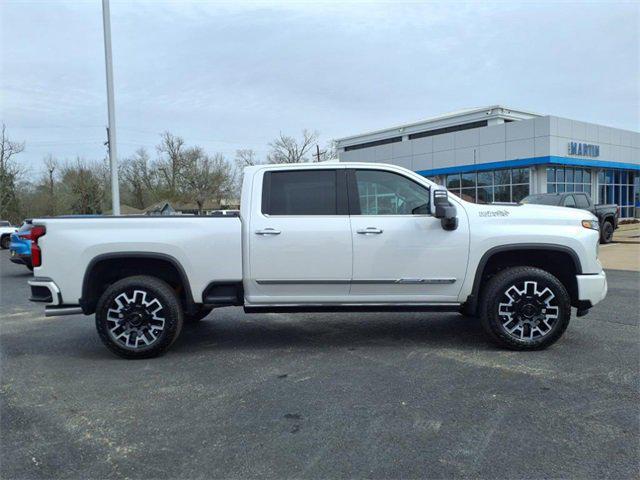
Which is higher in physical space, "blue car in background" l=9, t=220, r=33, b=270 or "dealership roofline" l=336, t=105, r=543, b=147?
"dealership roofline" l=336, t=105, r=543, b=147

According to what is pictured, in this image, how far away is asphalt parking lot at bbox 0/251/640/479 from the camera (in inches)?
120

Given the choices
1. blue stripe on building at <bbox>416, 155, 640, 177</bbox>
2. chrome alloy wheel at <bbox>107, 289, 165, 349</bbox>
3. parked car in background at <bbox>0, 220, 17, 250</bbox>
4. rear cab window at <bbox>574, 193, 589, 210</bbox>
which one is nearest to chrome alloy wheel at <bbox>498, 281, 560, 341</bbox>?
chrome alloy wheel at <bbox>107, 289, 165, 349</bbox>

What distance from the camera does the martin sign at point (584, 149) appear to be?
83.5 ft

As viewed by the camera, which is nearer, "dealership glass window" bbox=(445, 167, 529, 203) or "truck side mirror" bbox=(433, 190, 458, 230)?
"truck side mirror" bbox=(433, 190, 458, 230)

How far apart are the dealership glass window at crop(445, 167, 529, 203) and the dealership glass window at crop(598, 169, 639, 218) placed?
6.05m

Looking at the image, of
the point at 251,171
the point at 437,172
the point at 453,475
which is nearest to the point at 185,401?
the point at 453,475

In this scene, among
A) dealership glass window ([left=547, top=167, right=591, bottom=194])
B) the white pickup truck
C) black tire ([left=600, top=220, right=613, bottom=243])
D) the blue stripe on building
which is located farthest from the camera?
dealership glass window ([left=547, top=167, right=591, bottom=194])

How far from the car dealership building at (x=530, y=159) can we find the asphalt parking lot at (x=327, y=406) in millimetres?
21080

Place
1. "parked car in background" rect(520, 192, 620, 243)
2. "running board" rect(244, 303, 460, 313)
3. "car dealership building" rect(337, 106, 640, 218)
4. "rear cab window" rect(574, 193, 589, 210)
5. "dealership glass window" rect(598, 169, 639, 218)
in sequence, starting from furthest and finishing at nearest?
1. "dealership glass window" rect(598, 169, 639, 218)
2. "car dealership building" rect(337, 106, 640, 218)
3. "rear cab window" rect(574, 193, 589, 210)
4. "parked car in background" rect(520, 192, 620, 243)
5. "running board" rect(244, 303, 460, 313)

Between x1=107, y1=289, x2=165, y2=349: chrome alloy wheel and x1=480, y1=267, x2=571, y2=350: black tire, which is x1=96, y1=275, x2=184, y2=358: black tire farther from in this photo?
x1=480, y1=267, x2=571, y2=350: black tire

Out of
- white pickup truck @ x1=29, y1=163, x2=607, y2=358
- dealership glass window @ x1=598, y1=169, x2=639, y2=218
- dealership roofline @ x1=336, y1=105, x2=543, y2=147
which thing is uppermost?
dealership roofline @ x1=336, y1=105, x2=543, y2=147

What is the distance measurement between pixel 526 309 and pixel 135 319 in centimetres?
396

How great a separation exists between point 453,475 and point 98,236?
13.1 feet

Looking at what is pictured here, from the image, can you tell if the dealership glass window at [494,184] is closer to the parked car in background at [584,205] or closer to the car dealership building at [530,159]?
the car dealership building at [530,159]
